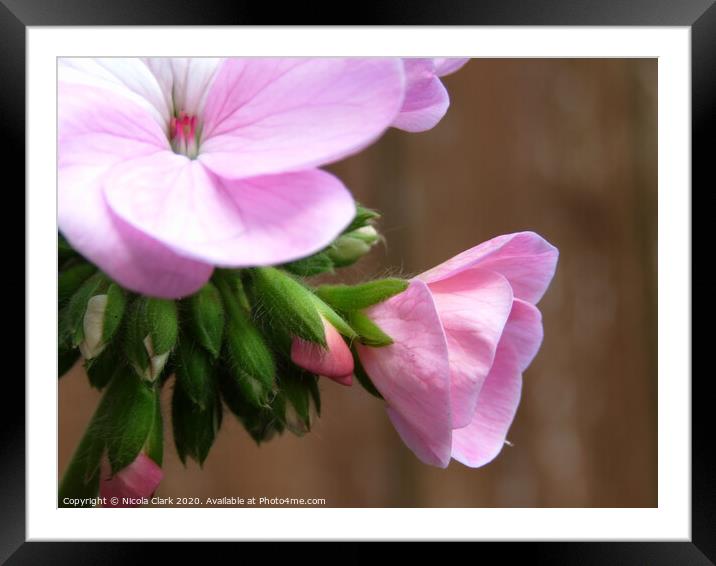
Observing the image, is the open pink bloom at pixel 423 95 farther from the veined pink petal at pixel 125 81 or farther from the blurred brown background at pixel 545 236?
the blurred brown background at pixel 545 236

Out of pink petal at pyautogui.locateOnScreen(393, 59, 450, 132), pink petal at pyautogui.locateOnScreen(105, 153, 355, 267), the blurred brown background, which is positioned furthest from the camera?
the blurred brown background

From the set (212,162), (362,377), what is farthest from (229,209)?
(362,377)

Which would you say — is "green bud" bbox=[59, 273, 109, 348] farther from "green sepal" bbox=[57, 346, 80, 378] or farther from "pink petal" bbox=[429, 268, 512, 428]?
"pink petal" bbox=[429, 268, 512, 428]

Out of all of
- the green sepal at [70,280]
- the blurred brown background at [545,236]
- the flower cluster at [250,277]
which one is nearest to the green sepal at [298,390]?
the flower cluster at [250,277]

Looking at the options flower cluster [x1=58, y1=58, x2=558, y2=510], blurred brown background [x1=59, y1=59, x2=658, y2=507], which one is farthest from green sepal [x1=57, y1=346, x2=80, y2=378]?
blurred brown background [x1=59, y1=59, x2=658, y2=507]

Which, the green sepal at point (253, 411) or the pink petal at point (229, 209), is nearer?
the pink petal at point (229, 209)

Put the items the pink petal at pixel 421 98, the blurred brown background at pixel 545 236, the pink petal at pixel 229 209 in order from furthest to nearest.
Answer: the blurred brown background at pixel 545 236, the pink petal at pixel 421 98, the pink petal at pixel 229 209

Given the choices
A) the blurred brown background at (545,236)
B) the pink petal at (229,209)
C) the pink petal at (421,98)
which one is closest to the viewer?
the pink petal at (229,209)

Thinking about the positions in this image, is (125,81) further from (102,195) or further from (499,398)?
(499,398)
